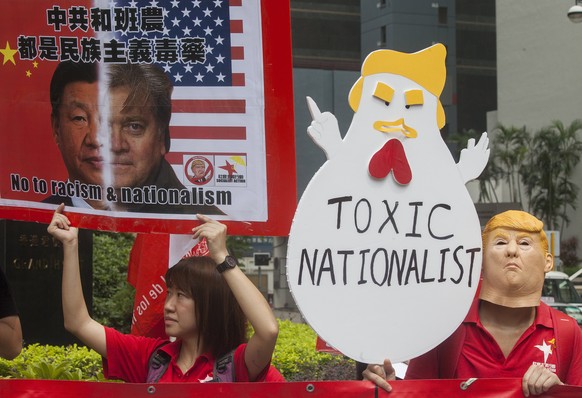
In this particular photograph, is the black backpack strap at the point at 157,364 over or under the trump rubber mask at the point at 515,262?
under

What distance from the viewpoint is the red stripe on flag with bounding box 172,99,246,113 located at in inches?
147

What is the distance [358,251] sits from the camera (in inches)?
135

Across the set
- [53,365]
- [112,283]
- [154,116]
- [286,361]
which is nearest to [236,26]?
[154,116]

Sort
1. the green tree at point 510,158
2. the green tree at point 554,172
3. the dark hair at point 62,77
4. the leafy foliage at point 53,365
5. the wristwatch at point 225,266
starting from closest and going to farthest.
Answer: the wristwatch at point 225,266, the dark hair at point 62,77, the leafy foliage at point 53,365, the green tree at point 554,172, the green tree at point 510,158

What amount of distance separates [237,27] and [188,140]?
449 millimetres

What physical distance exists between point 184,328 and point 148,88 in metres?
0.87

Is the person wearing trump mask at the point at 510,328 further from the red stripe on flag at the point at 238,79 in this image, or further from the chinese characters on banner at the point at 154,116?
the red stripe on flag at the point at 238,79

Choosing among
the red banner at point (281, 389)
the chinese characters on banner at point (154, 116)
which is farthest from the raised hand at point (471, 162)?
the red banner at point (281, 389)

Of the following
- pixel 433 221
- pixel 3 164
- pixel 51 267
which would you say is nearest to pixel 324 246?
pixel 433 221

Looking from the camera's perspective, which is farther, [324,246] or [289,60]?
[289,60]

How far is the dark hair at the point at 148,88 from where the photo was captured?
371cm

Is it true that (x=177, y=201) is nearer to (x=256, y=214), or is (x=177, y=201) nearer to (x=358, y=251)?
(x=256, y=214)

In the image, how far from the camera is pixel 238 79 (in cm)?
375

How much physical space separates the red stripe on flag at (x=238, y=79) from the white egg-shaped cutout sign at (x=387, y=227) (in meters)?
0.45
